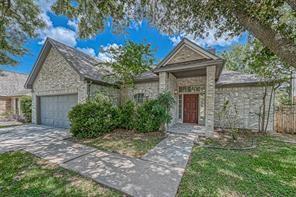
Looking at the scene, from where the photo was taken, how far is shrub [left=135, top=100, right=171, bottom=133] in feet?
28.2

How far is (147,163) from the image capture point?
491cm

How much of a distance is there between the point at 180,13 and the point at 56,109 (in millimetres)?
10959

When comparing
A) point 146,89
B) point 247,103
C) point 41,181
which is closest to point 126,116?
point 146,89

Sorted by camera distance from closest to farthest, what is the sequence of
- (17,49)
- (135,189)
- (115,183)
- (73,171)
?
(135,189)
(115,183)
(73,171)
(17,49)

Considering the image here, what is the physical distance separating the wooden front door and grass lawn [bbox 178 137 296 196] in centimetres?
568

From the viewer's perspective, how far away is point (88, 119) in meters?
7.88

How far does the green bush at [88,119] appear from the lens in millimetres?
7859

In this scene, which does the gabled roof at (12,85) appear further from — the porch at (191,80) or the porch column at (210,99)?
the porch column at (210,99)

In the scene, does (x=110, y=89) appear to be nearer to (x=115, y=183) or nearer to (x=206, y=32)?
(x=206, y=32)

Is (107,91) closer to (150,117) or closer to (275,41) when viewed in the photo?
(150,117)

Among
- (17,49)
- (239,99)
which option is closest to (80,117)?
(17,49)

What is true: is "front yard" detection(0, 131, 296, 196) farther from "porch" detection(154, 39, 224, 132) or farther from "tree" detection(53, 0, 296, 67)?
"tree" detection(53, 0, 296, 67)

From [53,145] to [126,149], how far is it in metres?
3.45

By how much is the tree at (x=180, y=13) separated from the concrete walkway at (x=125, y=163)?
486cm
